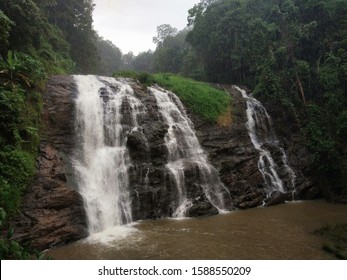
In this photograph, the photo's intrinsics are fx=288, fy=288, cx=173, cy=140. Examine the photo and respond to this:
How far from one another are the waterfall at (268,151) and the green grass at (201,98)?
5.59 feet

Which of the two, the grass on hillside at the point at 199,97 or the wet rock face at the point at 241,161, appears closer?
the wet rock face at the point at 241,161

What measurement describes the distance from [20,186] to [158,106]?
8524mm

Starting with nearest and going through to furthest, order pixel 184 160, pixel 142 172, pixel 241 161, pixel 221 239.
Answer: pixel 221 239 → pixel 142 172 → pixel 184 160 → pixel 241 161

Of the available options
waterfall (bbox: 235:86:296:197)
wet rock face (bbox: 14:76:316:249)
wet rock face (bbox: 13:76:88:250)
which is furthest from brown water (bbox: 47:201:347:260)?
waterfall (bbox: 235:86:296:197)

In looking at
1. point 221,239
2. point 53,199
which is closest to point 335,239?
point 221,239

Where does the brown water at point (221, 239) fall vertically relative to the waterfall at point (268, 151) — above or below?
below

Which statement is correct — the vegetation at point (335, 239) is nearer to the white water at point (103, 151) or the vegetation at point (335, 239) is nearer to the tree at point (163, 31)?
the white water at point (103, 151)

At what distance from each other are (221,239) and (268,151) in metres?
8.69

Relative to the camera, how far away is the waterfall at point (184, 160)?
12.1 m

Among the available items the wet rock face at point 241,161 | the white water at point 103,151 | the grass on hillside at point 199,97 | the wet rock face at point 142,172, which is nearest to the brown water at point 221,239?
the wet rock face at point 142,172

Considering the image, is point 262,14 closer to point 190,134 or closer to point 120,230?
point 190,134

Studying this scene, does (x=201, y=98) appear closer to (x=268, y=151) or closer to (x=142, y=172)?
(x=268, y=151)

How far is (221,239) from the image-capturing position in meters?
8.38

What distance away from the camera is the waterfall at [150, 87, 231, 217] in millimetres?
12133
